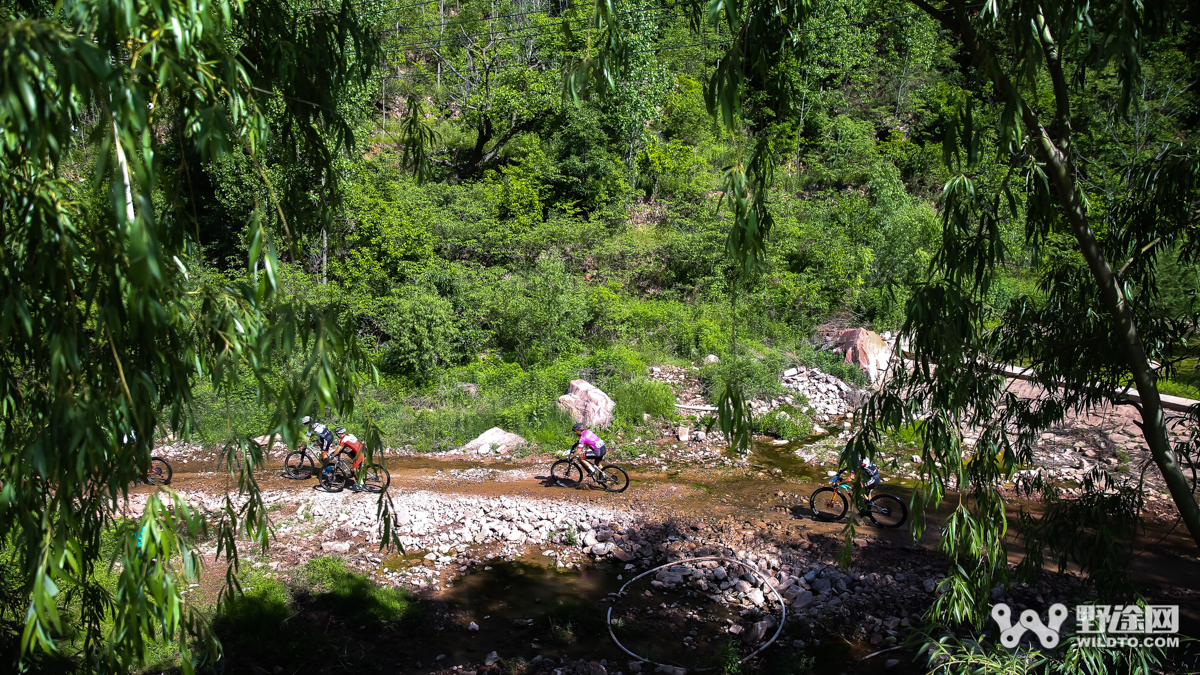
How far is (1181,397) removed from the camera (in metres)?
12.3

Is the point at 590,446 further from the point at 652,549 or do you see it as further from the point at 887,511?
the point at 887,511

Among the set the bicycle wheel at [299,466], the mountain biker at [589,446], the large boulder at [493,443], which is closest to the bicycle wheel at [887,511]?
the mountain biker at [589,446]

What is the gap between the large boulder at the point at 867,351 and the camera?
15.3m

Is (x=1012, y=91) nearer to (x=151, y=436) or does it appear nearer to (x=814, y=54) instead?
(x=151, y=436)

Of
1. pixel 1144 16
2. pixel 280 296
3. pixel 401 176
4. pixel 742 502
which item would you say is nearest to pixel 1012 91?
pixel 1144 16

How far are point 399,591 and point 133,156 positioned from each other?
6.58 metres

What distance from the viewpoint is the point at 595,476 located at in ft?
34.6

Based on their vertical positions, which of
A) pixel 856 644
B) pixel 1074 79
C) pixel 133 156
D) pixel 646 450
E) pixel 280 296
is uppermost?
pixel 1074 79

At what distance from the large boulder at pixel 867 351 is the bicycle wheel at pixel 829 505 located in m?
6.04

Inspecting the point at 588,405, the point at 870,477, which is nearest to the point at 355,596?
the point at 870,477

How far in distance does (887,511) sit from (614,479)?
13.3ft

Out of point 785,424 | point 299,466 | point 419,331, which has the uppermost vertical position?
point 419,331

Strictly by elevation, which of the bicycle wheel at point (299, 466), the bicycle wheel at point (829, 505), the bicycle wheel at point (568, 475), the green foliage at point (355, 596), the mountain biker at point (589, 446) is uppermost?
the mountain biker at point (589, 446)

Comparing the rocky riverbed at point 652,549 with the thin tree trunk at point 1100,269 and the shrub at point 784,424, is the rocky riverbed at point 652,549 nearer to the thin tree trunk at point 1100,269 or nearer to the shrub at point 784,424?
the shrub at point 784,424
